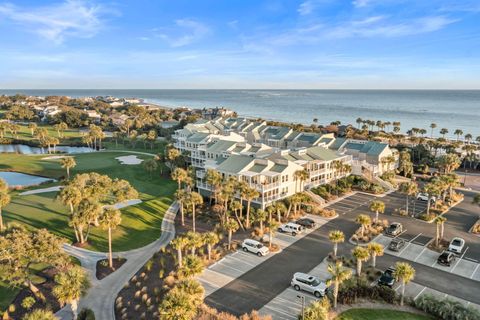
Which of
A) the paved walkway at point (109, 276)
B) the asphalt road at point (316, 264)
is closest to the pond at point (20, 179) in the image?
the paved walkway at point (109, 276)

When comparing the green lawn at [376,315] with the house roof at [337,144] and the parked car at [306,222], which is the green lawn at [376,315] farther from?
the house roof at [337,144]

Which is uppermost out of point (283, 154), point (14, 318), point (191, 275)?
point (283, 154)

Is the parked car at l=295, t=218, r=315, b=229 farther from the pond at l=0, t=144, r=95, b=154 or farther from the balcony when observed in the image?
the pond at l=0, t=144, r=95, b=154

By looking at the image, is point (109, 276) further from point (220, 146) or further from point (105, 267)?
point (220, 146)

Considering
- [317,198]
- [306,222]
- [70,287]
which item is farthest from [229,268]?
[317,198]

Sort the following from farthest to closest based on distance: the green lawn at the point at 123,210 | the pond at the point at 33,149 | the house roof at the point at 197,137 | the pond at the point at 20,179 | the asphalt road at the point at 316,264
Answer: the pond at the point at 33,149, the house roof at the point at 197,137, the pond at the point at 20,179, the green lawn at the point at 123,210, the asphalt road at the point at 316,264

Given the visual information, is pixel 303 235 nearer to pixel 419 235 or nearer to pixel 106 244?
pixel 419 235

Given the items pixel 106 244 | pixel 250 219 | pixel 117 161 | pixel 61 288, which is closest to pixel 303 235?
pixel 250 219

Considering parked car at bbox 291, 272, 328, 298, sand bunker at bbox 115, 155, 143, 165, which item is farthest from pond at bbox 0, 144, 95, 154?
parked car at bbox 291, 272, 328, 298
